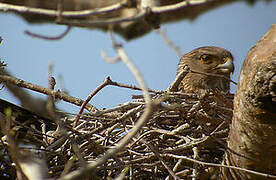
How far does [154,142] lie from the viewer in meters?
3.62

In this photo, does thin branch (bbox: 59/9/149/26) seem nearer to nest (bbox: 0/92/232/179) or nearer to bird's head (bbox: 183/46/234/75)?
nest (bbox: 0/92/232/179)

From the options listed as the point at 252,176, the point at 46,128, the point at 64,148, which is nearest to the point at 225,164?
the point at 252,176

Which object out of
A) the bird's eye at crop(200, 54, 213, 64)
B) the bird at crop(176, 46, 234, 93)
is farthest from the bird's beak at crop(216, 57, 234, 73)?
the bird's eye at crop(200, 54, 213, 64)

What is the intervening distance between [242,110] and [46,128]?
234cm

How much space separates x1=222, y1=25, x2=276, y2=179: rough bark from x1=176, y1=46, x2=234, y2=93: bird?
216cm

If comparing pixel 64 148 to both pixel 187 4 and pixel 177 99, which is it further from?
pixel 187 4

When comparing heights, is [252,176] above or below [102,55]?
below

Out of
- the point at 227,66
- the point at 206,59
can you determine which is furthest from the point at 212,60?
the point at 227,66

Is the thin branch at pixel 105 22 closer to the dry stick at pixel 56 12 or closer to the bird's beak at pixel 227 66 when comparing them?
the dry stick at pixel 56 12

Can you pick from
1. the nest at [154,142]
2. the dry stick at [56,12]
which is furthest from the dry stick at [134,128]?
the nest at [154,142]

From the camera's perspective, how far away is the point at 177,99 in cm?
340

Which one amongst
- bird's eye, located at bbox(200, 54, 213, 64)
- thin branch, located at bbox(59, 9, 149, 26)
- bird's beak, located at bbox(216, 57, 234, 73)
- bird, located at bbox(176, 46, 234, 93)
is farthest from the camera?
bird's eye, located at bbox(200, 54, 213, 64)

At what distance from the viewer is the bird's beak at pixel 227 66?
4805mm

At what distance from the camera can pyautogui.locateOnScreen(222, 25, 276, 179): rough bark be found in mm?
2303
